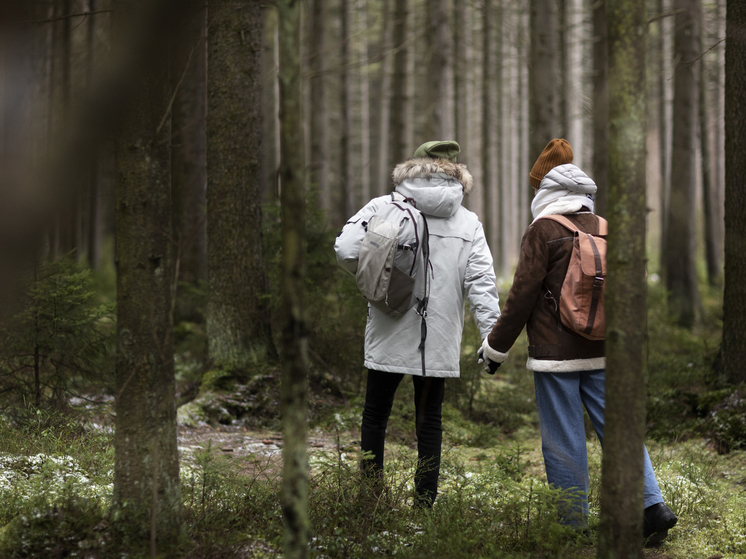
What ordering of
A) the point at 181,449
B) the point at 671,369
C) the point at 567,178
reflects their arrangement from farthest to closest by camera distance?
the point at 671,369
the point at 181,449
the point at 567,178

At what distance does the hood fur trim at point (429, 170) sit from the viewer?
3756 millimetres

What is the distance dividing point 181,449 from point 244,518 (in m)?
1.73

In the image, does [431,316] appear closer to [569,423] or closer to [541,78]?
[569,423]

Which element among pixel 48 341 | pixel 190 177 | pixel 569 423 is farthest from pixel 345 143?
pixel 569 423

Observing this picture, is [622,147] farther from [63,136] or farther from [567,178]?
[63,136]

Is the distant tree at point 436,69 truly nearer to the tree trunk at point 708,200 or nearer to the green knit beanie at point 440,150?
the tree trunk at point 708,200

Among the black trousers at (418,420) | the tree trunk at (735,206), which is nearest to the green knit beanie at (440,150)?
the black trousers at (418,420)

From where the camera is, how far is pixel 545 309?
340 cm

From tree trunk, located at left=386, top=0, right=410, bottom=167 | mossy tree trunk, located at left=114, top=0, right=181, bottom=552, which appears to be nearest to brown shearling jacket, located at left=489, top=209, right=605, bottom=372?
mossy tree trunk, located at left=114, top=0, right=181, bottom=552

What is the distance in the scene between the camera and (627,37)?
Answer: 2.37m

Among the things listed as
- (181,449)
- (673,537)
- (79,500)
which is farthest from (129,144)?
(673,537)

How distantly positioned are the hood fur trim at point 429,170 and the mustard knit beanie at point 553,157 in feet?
1.48

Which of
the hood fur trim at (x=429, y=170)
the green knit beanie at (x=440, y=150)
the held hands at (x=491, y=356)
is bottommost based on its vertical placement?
the held hands at (x=491, y=356)

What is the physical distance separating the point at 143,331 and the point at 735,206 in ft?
18.2
